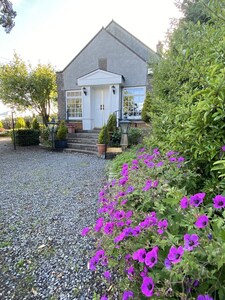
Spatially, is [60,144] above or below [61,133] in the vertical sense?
below

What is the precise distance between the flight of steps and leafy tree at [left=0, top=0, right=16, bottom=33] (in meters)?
4.89

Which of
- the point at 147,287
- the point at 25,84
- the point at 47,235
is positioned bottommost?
the point at 47,235

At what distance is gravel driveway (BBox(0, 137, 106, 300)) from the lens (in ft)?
5.18

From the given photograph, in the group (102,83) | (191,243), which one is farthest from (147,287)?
(102,83)

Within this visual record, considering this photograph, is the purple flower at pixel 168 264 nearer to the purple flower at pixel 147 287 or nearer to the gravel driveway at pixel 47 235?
the purple flower at pixel 147 287

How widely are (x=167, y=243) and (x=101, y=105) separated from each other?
9.78 meters

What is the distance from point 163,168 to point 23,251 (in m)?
1.77

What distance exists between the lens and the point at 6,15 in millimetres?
6332

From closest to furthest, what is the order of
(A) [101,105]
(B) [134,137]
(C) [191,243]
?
(C) [191,243]
(B) [134,137]
(A) [101,105]

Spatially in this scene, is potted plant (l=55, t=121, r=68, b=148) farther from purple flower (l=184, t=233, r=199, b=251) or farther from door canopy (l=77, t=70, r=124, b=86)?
purple flower (l=184, t=233, r=199, b=251)

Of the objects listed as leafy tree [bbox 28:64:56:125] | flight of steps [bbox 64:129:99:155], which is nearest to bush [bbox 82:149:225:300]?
flight of steps [bbox 64:129:99:155]

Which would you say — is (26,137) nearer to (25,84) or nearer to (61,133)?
(61,133)

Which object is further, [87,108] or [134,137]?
[87,108]

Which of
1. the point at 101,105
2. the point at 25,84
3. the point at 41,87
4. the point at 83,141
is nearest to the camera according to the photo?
the point at 83,141
